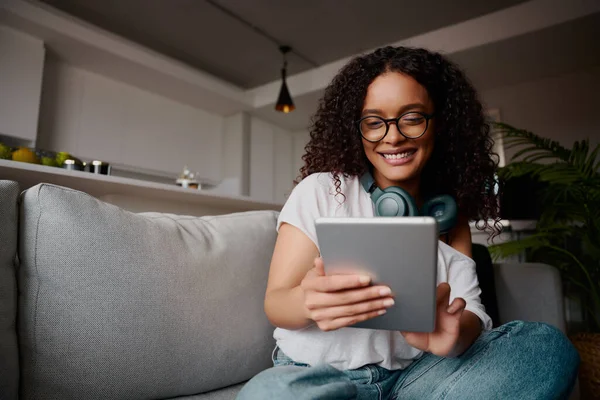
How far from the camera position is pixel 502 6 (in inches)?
137

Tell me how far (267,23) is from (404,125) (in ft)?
10.9

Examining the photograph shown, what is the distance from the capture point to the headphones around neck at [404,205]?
0.83m

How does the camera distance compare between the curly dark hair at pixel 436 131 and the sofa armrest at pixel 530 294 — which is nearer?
the curly dark hair at pixel 436 131

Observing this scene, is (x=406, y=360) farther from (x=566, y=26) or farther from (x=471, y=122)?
(x=566, y=26)

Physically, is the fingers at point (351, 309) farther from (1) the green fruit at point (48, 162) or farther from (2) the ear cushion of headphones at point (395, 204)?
(1) the green fruit at point (48, 162)

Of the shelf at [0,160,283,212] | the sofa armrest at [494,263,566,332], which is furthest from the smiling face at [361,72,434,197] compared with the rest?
the shelf at [0,160,283,212]

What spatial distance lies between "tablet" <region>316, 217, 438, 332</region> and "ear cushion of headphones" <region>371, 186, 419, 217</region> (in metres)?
0.26

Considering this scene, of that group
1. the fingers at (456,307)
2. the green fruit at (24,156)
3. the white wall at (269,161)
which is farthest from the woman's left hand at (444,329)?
the white wall at (269,161)

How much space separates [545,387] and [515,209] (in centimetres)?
271

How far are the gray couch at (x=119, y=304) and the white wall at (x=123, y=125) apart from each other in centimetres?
360

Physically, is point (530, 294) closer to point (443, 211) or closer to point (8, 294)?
point (443, 211)

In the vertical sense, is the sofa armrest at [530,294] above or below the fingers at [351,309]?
below

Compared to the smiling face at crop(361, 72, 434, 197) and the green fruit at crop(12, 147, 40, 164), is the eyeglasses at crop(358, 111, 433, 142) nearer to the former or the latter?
the smiling face at crop(361, 72, 434, 197)

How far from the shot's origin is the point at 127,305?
2.76ft
